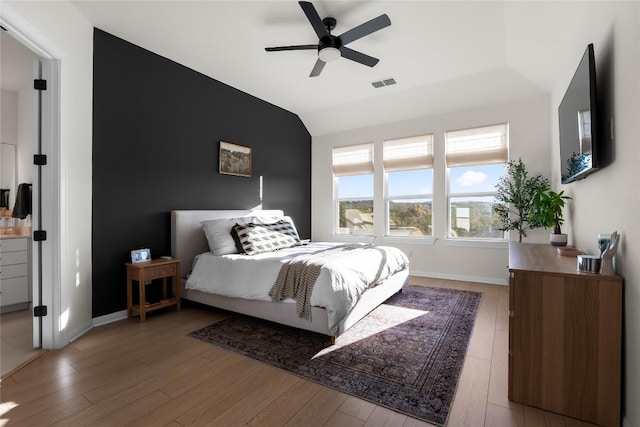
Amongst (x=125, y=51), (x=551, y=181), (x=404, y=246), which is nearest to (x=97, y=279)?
(x=125, y=51)

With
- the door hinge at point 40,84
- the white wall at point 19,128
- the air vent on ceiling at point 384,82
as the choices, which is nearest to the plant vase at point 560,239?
the air vent on ceiling at point 384,82

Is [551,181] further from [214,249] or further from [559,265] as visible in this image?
[214,249]

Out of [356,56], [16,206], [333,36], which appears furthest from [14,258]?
[356,56]

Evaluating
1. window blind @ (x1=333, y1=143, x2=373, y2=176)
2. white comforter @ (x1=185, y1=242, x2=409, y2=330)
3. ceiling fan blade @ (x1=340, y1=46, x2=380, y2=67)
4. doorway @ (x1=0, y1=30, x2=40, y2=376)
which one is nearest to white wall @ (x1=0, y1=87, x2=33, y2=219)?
doorway @ (x1=0, y1=30, x2=40, y2=376)

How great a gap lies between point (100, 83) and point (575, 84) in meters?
4.14

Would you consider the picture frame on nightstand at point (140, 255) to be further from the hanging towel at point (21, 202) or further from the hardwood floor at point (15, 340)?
the hanging towel at point (21, 202)

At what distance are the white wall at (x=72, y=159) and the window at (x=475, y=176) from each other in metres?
4.71

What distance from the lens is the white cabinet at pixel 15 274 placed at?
10.4 ft

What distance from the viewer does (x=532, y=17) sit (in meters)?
2.75

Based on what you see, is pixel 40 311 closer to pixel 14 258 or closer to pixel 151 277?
pixel 151 277

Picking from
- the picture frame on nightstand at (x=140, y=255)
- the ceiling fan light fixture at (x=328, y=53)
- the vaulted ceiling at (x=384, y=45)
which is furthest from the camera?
the picture frame on nightstand at (x=140, y=255)

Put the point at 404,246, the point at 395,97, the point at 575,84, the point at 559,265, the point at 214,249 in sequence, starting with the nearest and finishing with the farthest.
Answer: the point at 559,265
the point at 575,84
the point at 214,249
the point at 395,97
the point at 404,246

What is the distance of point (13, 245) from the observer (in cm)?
325

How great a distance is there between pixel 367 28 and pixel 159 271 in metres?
3.08
